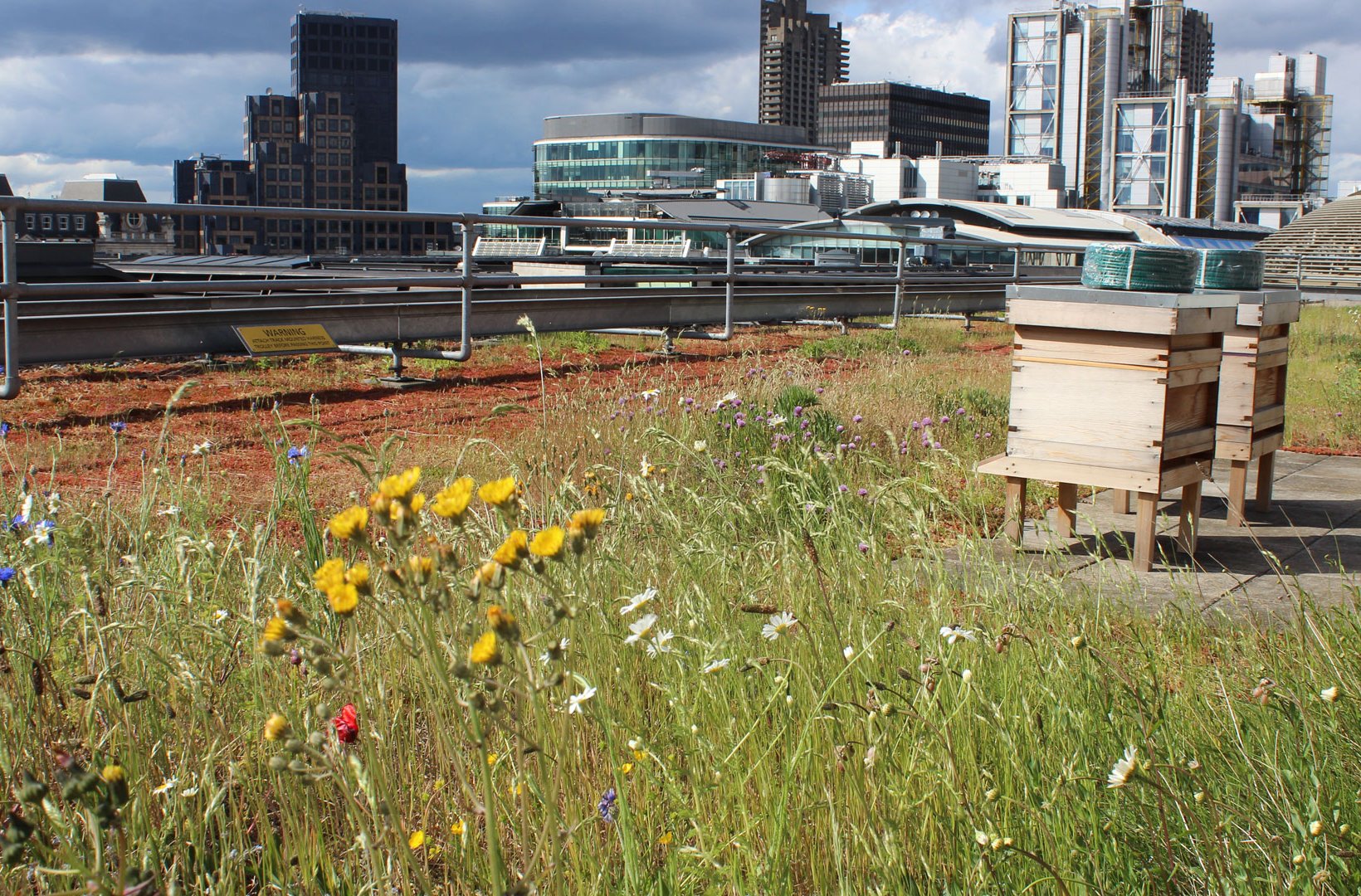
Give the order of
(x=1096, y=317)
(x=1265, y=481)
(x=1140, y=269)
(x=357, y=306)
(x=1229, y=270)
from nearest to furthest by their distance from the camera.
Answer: (x=1096, y=317), (x=1140, y=269), (x=1229, y=270), (x=1265, y=481), (x=357, y=306)

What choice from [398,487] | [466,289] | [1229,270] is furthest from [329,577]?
[466,289]

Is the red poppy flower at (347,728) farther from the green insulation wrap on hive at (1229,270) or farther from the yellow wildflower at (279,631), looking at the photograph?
the green insulation wrap on hive at (1229,270)

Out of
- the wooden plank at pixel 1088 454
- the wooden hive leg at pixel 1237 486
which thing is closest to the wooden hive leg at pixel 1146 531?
the wooden plank at pixel 1088 454

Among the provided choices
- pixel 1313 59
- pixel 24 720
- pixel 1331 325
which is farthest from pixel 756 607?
pixel 1313 59

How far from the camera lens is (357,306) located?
9906mm

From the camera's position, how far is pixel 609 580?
357 centimetres

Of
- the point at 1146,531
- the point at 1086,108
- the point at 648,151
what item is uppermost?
the point at 1086,108

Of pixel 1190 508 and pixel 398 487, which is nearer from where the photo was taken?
pixel 398 487

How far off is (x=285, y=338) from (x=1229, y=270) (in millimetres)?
5966

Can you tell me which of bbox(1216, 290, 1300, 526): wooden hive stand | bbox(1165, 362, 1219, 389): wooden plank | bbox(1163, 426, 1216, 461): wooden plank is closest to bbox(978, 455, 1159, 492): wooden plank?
bbox(1163, 426, 1216, 461): wooden plank

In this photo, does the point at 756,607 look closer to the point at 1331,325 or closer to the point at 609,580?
the point at 609,580

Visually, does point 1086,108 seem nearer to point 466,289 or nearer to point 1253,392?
point 466,289

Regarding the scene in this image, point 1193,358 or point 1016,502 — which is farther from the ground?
point 1193,358

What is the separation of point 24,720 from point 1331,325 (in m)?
21.5
